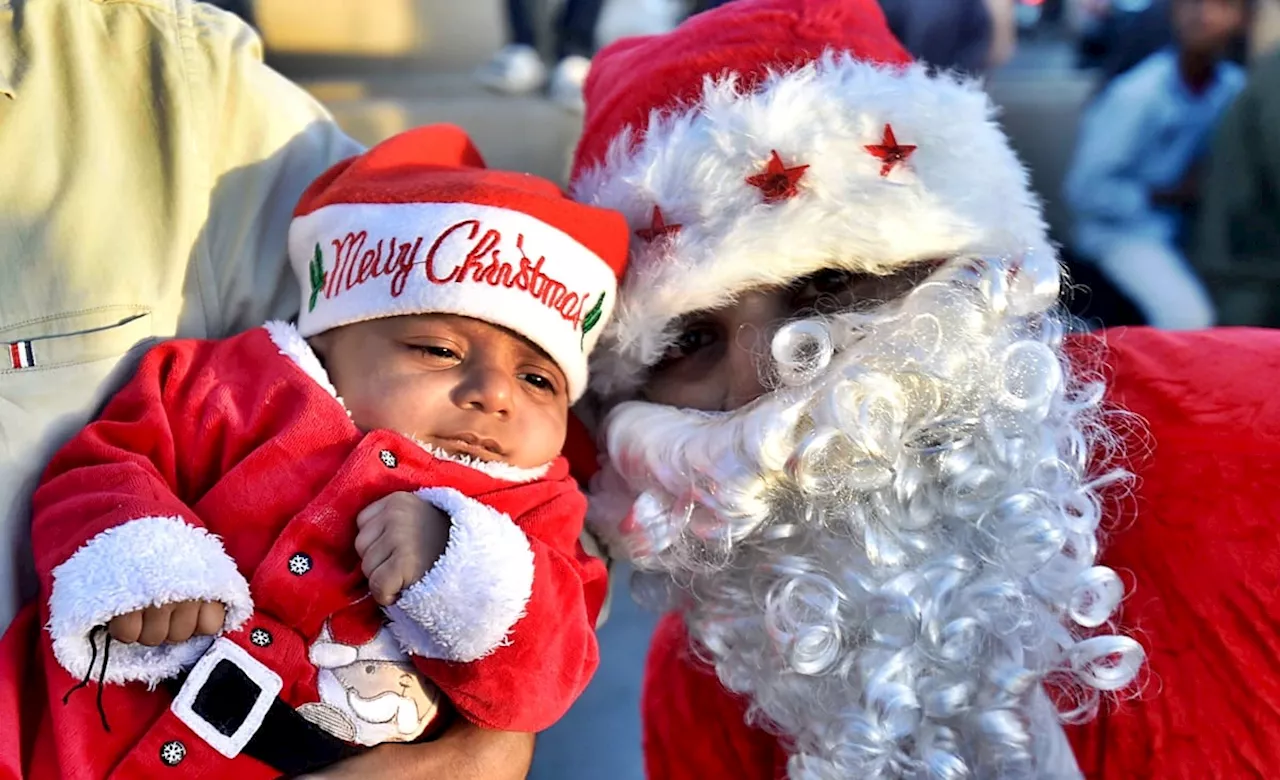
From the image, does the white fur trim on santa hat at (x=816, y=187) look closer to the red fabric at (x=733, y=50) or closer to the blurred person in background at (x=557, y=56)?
the red fabric at (x=733, y=50)

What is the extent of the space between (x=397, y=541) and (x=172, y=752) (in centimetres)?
28

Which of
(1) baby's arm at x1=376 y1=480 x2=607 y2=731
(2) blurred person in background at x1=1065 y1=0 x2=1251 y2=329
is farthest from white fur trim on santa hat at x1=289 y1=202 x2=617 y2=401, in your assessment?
(2) blurred person in background at x1=1065 y1=0 x2=1251 y2=329

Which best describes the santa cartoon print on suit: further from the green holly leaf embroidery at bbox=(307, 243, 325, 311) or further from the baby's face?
the green holly leaf embroidery at bbox=(307, 243, 325, 311)

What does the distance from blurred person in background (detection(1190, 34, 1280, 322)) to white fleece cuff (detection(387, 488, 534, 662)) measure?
10.1ft

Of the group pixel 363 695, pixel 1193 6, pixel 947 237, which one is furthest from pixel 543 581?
pixel 1193 6

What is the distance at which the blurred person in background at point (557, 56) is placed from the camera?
3701 mm

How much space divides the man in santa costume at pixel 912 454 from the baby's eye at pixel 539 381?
9 centimetres

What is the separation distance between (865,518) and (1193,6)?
3366 mm

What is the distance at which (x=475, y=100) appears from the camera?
3447mm

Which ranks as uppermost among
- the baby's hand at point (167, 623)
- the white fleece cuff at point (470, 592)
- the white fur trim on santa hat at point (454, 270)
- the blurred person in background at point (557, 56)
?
the white fur trim on santa hat at point (454, 270)

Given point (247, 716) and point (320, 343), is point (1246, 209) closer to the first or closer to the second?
point (320, 343)

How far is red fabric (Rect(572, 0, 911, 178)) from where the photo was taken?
1.22 metres

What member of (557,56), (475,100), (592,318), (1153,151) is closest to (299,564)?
(592,318)


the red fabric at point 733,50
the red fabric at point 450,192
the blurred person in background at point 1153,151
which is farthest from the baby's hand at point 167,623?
the blurred person in background at point 1153,151
